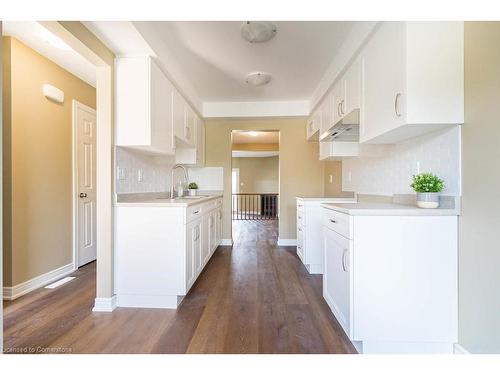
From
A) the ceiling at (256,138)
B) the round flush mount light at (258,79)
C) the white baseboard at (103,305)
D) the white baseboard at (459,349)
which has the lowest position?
the white baseboard at (103,305)

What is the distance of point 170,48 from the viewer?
2299mm

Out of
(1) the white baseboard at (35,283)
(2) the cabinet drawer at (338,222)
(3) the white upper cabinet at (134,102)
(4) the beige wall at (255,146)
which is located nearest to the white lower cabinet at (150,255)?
(3) the white upper cabinet at (134,102)

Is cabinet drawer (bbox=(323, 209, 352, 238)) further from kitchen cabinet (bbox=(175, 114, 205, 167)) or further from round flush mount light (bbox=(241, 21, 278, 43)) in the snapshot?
kitchen cabinet (bbox=(175, 114, 205, 167))

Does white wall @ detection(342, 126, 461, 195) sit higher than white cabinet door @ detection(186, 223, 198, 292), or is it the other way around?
white wall @ detection(342, 126, 461, 195)

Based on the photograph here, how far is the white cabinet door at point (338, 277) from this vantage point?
4.74 feet

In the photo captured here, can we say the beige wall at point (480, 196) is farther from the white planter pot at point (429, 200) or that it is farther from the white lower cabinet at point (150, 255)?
the white lower cabinet at point (150, 255)

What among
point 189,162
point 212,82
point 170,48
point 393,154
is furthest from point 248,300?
point 212,82

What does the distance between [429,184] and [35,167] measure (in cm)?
347

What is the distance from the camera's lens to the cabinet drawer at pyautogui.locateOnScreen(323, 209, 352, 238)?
4.65 ft

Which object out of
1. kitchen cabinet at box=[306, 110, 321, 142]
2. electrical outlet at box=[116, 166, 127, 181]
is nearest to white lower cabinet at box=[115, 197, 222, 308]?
electrical outlet at box=[116, 166, 127, 181]

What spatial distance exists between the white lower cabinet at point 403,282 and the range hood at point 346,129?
1.07m

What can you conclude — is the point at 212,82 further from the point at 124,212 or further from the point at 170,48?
the point at 124,212

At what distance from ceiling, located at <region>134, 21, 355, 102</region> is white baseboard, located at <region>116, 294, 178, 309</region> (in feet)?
7.15
